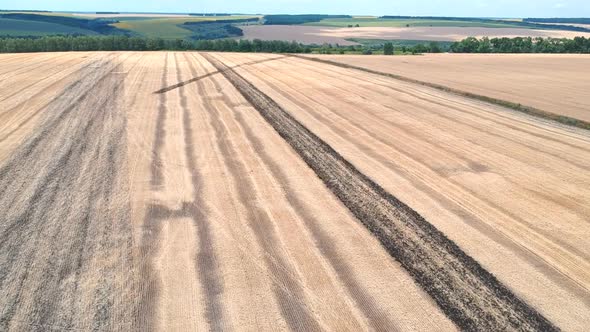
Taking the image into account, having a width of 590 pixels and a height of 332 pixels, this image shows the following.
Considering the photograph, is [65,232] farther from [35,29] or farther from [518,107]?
[35,29]

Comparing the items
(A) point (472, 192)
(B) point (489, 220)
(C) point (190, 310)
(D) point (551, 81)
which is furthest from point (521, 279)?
(D) point (551, 81)

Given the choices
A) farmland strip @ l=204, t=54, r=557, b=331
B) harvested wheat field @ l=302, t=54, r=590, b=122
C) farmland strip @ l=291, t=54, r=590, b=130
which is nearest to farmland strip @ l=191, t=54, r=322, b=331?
farmland strip @ l=204, t=54, r=557, b=331

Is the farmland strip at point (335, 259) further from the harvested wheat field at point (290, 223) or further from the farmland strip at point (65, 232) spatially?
the farmland strip at point (65, 232)

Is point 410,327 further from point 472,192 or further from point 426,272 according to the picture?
point 472,192

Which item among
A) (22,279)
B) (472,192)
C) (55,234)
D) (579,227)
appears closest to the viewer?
(22,279)

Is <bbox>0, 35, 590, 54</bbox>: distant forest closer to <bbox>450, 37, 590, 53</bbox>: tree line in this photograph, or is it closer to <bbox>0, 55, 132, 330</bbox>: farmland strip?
<bbox>450, 37, 590, 53</bbox>: tree line

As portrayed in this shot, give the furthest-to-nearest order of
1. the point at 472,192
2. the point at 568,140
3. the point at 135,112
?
1. the point at 135,112
2. the point at 568,140
3. the point at 472,192
